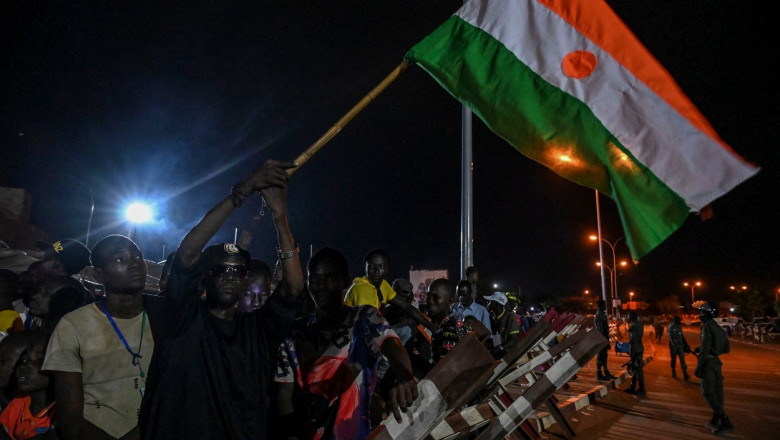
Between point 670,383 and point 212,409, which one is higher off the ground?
point 212,409

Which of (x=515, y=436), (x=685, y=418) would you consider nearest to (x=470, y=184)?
(x=515, y=436)

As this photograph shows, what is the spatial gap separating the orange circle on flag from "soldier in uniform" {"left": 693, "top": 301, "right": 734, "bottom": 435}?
792cm

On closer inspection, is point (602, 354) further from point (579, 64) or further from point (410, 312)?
point (579, 64)

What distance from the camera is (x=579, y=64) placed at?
4031mm

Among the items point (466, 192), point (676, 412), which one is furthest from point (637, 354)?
point (466, 192)

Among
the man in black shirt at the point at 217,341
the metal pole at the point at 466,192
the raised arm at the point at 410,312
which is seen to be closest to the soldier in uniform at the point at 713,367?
the metal pole at the point at 466,192

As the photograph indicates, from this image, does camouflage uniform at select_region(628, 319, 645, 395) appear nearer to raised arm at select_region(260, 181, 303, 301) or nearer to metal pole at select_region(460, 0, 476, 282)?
metal pole at select_region(460, 0, 476, 282)

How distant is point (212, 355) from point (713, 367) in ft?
33.8

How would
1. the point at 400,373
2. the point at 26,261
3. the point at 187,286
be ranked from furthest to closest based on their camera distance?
the point at 26,261
the point at 187,286
the point at 400,373

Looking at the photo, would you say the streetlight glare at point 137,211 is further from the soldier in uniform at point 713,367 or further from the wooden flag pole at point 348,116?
the soldier in uniform at point 713,367

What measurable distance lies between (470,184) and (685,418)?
6.61m

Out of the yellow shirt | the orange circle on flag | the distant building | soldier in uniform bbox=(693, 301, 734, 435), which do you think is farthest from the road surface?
the distant building

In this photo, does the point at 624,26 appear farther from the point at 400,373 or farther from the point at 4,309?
the point at 4,309

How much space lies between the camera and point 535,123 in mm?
4160
